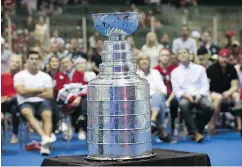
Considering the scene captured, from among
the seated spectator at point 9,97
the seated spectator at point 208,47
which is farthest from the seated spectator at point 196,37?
the seated spectator at point 9,97

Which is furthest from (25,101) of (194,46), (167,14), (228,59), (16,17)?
(167,14)

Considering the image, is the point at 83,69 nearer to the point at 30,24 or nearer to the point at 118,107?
the point at 30,24

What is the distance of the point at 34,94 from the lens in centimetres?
1080

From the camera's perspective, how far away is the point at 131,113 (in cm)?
455

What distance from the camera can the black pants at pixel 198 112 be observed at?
38.3 ft

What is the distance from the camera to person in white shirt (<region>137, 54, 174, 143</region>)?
11.5 meters

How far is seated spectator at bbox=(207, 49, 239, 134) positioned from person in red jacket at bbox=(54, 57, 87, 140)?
2.39m

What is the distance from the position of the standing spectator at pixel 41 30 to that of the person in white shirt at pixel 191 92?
19.4 feet

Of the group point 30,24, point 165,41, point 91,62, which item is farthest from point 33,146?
point 30,24

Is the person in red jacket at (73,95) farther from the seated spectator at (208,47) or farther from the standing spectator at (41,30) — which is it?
the standing spectator at (41,30)

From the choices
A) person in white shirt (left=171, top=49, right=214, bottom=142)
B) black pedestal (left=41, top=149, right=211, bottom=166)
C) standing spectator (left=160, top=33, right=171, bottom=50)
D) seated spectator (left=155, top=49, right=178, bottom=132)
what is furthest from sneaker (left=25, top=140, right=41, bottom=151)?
standing spectator (left=160, top=33, right=171, bottom=50)

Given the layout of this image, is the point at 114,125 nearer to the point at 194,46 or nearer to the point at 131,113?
the point at 131,113

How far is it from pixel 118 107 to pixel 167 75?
802 centimetres

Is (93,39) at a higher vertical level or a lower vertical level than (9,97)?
higher
